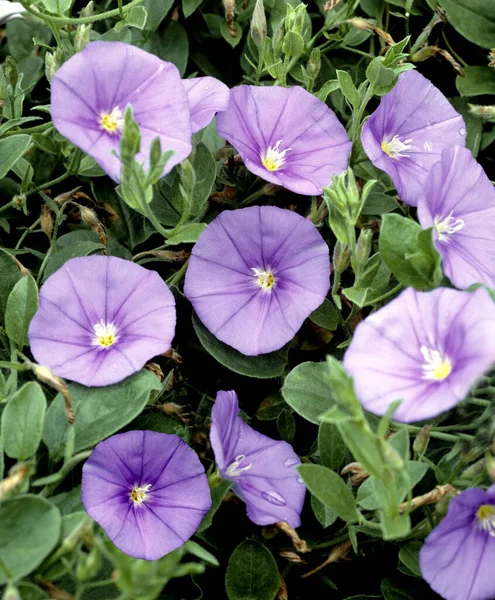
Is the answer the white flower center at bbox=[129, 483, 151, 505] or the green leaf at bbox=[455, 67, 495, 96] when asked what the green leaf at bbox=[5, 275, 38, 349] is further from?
the green leaf at bbox=[455, 67, 495, 96]

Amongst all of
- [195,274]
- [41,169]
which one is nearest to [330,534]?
[195,274]

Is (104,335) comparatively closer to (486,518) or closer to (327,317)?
(327,317)

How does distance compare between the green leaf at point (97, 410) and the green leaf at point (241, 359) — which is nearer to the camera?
the green leaf at point (97, 410)

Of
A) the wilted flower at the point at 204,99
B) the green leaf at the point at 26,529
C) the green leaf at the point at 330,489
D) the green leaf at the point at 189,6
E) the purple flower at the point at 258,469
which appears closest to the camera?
the green leaf at the point at 26,529

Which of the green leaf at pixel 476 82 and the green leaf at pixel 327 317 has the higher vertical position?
the green leaf at pixel 476 82

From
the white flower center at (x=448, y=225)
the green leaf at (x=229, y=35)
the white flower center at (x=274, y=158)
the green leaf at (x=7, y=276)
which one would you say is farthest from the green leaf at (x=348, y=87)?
the green leaf at (x=7, y=276)

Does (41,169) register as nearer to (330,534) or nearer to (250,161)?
(250,161)

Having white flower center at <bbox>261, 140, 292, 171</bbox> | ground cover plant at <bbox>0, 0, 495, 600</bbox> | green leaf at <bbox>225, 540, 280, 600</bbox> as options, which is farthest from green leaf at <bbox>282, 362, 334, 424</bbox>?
white flower center at <bbox>261, 140, 292, 171</bbox>

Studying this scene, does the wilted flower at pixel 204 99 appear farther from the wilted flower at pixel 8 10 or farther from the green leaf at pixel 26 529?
the green leaf at pixel 26 529
